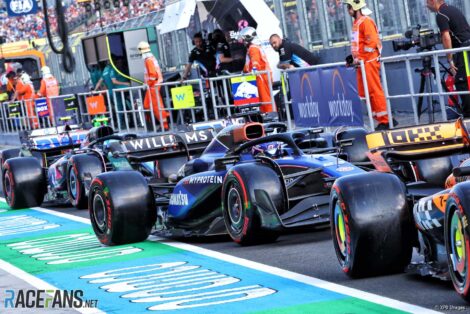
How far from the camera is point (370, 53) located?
17.0 m

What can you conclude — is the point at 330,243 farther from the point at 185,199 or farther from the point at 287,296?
the point at 287,296

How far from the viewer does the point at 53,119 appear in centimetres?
3453

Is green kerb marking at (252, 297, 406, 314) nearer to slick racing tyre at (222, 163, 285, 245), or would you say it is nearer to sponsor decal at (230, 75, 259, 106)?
slick racing tyre at (222, 163, 285, 245)

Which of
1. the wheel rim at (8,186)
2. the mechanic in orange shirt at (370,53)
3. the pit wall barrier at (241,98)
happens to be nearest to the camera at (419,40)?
the pit wall barrier at (241,98)

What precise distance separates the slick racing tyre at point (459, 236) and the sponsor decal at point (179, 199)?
4992mm

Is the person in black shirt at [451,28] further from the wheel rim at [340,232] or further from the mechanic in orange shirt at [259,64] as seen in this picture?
the wheel rim at [340,232]

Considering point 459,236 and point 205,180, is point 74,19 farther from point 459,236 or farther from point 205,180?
point 459,236

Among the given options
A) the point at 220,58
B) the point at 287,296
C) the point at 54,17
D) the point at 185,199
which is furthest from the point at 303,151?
the point at 54,17

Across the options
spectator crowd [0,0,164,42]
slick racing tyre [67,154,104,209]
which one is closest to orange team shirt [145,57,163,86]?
spectator crowd [0,0,164,42]

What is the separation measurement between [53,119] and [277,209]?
81.2 ft

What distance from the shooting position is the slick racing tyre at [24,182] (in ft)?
55.4

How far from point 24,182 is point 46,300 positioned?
8.56 meters

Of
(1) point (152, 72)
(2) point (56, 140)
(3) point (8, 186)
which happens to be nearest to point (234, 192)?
(3) point (8, 186)

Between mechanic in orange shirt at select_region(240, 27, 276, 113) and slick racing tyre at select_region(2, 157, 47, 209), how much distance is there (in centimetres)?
501
